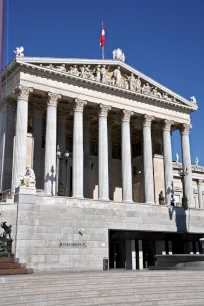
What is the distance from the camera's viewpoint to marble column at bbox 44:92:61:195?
3841 cm

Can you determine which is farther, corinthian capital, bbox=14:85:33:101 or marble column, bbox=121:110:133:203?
marble column, bbox=121:110:133:203

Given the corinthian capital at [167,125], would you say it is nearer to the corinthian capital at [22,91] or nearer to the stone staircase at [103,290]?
the corinthian capital at [22,91]

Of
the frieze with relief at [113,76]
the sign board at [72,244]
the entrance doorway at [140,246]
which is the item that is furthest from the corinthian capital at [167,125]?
the sign board at [72,244]

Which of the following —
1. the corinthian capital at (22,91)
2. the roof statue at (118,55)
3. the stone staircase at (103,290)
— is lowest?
the stone staircase at (103,290)

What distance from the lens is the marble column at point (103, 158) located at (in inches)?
1613

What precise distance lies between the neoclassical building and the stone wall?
9 cm

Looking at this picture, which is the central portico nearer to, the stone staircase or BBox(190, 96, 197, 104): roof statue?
BBox(190, 96, 197, 104): roof statue

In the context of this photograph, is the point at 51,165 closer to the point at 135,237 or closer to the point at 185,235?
the point at 135,237

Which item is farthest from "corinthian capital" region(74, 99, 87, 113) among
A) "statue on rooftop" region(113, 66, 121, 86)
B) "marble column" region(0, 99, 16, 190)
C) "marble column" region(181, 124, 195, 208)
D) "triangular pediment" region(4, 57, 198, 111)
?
"marble column" region(181, 124, 195, 208)

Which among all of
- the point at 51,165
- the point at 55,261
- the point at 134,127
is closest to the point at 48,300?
the point at 55,261

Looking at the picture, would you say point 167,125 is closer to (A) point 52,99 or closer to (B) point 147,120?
(B) point 147,120

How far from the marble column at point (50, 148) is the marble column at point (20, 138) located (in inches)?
87.5

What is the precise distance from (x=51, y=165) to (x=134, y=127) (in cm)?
1717

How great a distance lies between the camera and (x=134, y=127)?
172 ft
